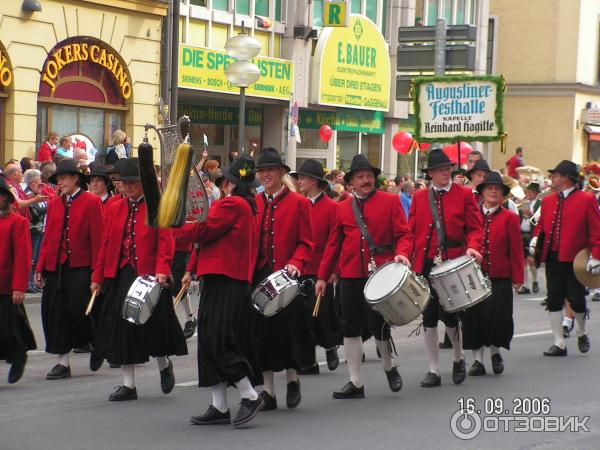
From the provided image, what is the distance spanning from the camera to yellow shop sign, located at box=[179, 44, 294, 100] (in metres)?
28.5

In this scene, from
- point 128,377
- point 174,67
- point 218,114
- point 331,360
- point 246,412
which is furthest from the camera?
point 218,114

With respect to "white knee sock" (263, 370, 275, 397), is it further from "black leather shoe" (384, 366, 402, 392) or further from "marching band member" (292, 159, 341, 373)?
"marching band member" (292, 159, 341, 373)

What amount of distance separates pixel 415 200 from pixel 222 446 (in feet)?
13.0

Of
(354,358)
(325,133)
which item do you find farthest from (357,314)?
(325,133)

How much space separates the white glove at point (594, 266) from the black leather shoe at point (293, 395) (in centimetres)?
436

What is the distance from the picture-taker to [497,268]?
40.3 ft

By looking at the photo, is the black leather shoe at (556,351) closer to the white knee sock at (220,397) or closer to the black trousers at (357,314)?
the black trousers at (357,314)

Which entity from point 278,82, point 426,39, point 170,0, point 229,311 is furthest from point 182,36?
point 229,311

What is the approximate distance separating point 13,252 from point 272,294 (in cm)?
276

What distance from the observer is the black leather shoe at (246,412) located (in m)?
8.98

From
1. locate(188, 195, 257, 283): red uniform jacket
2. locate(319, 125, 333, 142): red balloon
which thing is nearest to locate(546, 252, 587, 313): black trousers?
Answer: locate(188, 195, 257, 283): red uniform jacket

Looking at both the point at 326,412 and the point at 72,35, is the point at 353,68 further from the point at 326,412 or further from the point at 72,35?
the point at 326,412

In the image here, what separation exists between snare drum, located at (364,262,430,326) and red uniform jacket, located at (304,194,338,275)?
6.59 feet

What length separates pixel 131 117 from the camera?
2639 centimetres
